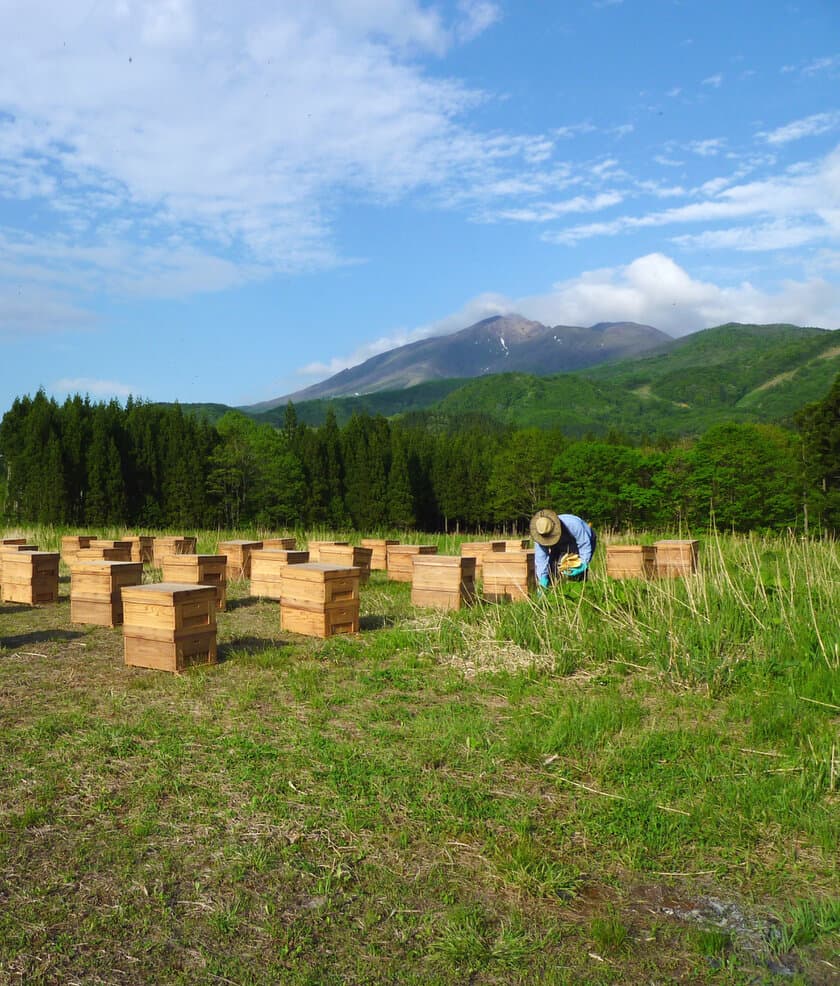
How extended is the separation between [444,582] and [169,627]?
4.90m

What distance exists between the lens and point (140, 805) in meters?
5.12

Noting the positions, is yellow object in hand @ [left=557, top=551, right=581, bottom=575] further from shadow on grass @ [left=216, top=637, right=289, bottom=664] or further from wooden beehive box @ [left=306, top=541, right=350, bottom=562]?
wooden beehive box @ [left=306, top=541, right=350, bottom=562]

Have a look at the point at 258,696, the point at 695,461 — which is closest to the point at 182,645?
the point at 258,696

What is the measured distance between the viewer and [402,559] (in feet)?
55.3

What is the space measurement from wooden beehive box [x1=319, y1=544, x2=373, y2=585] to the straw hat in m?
4.88

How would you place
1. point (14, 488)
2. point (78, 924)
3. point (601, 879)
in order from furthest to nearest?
point (14, 488) → point (601, 879) → point (78, 924)

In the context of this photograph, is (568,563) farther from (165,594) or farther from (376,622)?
(165,594)

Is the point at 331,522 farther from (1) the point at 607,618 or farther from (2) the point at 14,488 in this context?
(1) the point at 607,618

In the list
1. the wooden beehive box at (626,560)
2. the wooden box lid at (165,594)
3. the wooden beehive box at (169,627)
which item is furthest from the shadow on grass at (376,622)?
the wooden beehive box at (626,560)

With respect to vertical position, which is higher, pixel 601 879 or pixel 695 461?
pixel 695 461

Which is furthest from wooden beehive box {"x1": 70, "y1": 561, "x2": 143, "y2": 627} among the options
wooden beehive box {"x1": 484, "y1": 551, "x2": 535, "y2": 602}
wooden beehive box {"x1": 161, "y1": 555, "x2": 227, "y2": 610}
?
wooden beehive box {"x1": 484, "y1": 551, "x2": 535, "y2": 602}

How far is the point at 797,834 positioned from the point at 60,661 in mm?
7961

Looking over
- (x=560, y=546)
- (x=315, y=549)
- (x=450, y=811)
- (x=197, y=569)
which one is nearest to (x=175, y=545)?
(x=315, y=549)

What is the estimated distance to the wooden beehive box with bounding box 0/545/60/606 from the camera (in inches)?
531
